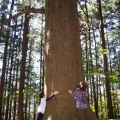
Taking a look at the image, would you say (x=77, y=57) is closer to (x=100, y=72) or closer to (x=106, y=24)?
(x=100, y=72)

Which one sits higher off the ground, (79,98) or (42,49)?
(42,49)

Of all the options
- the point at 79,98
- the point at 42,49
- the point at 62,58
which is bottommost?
the point at 79,98

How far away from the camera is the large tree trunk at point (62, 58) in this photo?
18.0ft

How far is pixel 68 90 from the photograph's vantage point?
5.53m

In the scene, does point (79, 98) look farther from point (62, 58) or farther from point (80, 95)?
point (62, 58)

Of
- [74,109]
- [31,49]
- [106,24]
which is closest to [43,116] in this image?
[74,109]

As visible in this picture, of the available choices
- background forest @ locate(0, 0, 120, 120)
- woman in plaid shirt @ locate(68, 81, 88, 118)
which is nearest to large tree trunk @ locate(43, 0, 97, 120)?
woman in plaid shirt @ locate(68, 81, 88, 118)

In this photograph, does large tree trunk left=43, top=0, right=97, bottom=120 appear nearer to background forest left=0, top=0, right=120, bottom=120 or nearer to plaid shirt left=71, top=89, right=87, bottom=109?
plaid shirt left=71, top=89, right=87, bottom=109

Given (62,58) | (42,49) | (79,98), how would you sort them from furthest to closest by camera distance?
(42,49)
(62,58)
(79,98)

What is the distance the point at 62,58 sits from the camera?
581cm

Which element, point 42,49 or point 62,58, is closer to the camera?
point 62,58

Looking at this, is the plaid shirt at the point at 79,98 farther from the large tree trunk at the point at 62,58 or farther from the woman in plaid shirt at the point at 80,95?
the large tree trunk at the point at 62,58

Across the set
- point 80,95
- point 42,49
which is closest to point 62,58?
point 80,95

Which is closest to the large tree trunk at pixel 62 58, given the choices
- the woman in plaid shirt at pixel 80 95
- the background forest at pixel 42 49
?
the woman in plaid shirt at pixel 80 95
